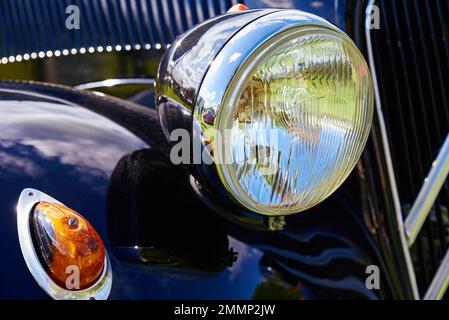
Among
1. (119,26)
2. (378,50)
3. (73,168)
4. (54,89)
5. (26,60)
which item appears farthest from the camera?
(26,60)

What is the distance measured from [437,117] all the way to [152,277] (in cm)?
85

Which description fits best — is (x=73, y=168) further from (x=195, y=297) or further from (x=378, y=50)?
(x=378, y=50)

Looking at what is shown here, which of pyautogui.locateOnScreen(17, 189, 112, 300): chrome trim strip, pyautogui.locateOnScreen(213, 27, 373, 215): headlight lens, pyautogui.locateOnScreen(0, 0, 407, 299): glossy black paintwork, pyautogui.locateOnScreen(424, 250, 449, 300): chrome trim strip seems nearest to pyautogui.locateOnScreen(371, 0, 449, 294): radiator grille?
pyautogui.locateOnScreen(424, 250, 449, 300): chrome trim strip

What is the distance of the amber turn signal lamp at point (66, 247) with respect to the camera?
2.93 feet

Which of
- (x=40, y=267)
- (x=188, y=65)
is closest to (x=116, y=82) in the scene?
(x=188, y=65)

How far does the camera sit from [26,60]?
173cm

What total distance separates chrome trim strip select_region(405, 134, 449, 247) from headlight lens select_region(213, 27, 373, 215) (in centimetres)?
44

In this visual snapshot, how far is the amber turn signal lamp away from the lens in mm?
895

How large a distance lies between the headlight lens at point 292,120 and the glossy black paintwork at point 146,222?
0.11m

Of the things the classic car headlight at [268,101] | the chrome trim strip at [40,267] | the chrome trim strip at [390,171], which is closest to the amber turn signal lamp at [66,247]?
the chrome trim strip at [40,267]

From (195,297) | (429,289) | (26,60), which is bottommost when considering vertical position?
(429,289)

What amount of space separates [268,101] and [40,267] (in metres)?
0.38

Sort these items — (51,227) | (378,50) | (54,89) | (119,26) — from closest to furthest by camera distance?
(51,227) < (54,89) < (378,50) < (119,26)

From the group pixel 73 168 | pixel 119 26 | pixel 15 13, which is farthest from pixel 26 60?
pixel 73 168
